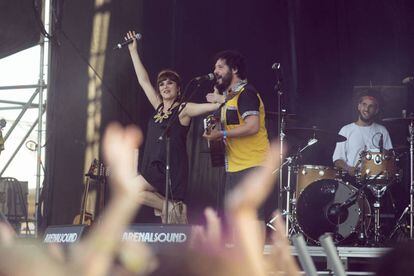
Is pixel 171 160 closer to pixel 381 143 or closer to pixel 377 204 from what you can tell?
pixel 377 204

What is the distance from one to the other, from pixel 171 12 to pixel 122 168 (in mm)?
1983

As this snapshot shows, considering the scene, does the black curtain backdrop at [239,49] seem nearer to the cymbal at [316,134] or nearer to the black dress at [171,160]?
the cymbal at [316,134]

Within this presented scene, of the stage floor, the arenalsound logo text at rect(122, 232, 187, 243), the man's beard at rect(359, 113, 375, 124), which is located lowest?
the stage floor

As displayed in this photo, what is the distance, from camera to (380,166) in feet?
23.5

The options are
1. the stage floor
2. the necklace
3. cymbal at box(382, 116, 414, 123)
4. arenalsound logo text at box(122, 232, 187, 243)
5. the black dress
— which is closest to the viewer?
arenalsound logo text at box(122, 232, 187, 243)

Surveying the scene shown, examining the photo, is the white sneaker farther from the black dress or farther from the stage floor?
the stage floor

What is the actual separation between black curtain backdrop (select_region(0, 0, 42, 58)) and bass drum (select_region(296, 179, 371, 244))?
3234 mm

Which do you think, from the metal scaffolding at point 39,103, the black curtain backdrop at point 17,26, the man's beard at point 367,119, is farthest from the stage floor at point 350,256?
the black curtain backdrop at point 17,26

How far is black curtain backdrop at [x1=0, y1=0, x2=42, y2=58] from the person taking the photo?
7594 mm

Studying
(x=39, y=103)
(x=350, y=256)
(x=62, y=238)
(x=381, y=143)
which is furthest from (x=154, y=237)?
(x=39, y=103)

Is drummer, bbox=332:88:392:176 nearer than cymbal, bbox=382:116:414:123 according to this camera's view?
No

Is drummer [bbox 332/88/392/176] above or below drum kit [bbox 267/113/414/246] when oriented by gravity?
above

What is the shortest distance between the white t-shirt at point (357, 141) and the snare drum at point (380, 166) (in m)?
0.36

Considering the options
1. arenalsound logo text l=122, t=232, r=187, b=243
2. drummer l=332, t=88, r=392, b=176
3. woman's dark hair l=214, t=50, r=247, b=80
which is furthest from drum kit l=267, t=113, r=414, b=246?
arenalsound logo text l=122, t=232, r=187, b=243
